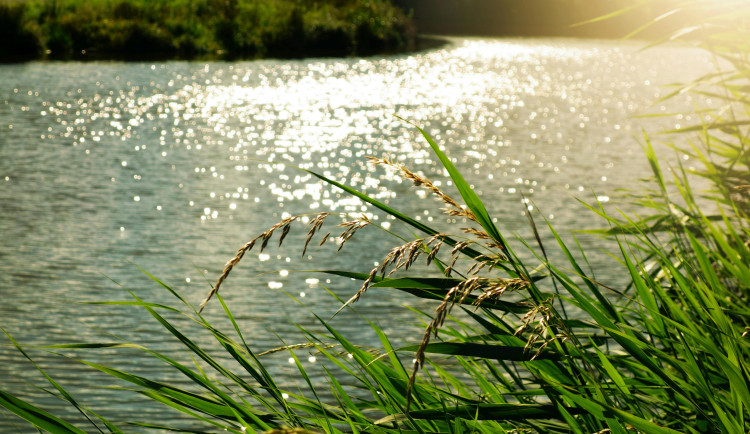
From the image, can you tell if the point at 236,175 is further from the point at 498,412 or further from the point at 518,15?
the point at 518,15

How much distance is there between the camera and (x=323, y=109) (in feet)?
54.4

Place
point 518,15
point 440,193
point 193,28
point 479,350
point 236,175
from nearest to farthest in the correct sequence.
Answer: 1. point 440,193
2. point 479,350
3. point 236,175
4. point 193,28
5. point 518,15

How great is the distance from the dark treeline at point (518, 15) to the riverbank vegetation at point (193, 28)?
2032cm

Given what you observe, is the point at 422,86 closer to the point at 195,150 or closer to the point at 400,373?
the point at 195,150

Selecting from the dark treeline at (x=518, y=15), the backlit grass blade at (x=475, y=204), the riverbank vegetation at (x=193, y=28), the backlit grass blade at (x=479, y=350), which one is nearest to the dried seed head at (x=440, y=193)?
the backlit grass blade at (x=475, y=204)

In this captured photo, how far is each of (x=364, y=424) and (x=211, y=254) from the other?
5.46 meters

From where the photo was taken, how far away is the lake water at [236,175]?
5.50 m

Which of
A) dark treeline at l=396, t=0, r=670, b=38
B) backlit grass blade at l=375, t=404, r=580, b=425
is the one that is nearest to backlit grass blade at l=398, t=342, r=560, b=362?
backlit grass blade at l=375, t=404, r=580, b=425

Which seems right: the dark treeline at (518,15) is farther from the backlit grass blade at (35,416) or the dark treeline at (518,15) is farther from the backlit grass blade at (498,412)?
the backlit grass blade at (35,416)

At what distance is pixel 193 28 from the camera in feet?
85.5

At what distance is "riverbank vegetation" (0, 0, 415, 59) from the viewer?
77.5 ft

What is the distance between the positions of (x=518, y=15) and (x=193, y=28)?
31161mm

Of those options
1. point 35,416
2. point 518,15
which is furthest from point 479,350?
point 518,15

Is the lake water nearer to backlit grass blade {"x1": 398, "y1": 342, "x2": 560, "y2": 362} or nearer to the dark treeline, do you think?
backlit grass blade {"x1": 398, "y1": 342, "x2": 560, "y2": 362}
